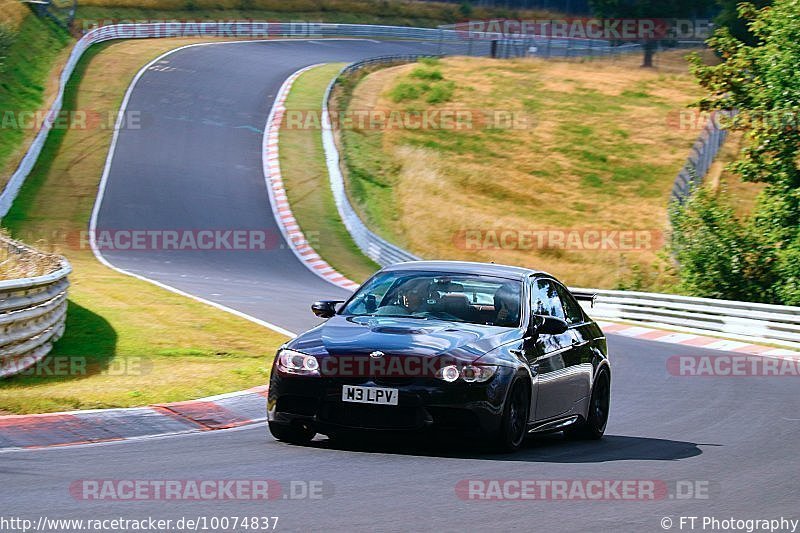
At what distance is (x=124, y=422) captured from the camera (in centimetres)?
1007

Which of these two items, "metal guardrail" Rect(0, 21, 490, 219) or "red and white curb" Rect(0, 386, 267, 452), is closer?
"red and white curb" Rect(0, 386, 267, 452)

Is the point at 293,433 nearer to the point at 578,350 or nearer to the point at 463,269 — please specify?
the point at 463,269

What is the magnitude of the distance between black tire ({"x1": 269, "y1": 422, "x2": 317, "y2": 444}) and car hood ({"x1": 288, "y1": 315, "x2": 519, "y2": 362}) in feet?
1.94

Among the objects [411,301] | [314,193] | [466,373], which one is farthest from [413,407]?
[314,193]

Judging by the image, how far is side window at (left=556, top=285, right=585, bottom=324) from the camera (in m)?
10.9

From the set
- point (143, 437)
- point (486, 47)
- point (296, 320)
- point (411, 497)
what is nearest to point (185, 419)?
point (143, 437)

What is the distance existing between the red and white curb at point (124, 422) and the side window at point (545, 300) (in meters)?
2.70

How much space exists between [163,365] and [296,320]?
5.90 m

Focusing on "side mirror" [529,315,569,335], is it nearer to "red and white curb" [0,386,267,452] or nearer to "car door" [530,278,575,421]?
"car door" [530,278,575,421]

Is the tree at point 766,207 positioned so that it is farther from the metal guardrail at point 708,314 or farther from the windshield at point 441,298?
the windshield at point 441,298

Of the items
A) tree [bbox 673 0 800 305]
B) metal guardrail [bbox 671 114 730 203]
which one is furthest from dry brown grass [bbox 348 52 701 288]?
tree [bbox 673 0 800 305]

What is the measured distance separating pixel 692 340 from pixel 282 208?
50.5 ft

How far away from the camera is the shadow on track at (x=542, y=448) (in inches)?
359

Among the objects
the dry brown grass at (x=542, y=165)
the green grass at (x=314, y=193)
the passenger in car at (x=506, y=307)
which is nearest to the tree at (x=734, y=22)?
the dry brown grass at (x=542, y=165)
